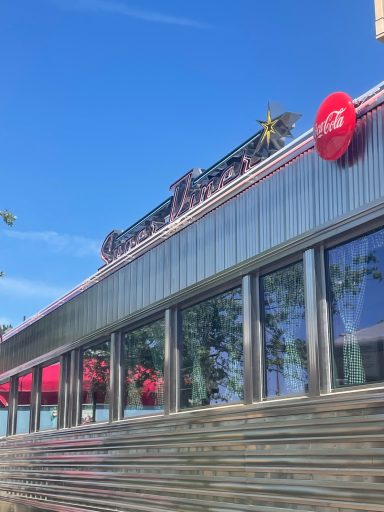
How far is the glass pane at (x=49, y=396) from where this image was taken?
1195 centimetres

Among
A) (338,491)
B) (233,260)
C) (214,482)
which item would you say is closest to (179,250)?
(233,260)

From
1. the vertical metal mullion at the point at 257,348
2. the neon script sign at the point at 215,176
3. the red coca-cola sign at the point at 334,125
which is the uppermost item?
the neon script sign at the point at 215,176

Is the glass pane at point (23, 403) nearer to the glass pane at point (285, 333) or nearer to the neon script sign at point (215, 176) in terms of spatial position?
the neon script sign at point (215, 176)

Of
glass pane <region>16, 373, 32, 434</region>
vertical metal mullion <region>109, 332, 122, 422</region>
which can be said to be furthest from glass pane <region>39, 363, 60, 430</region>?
vertical metal mullion <region>109, 332, 122, 422</region>

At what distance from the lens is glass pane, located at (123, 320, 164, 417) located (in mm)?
8219

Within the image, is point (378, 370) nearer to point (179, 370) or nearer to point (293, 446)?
point (293, 446)

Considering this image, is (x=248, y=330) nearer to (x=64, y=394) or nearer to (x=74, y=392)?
(x=74, y=392)

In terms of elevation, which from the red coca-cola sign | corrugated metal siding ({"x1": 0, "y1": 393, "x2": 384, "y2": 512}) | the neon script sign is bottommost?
corrugated metal siding ({"x1": 0, "y1": 393, "x2": 384, "y2": 512})

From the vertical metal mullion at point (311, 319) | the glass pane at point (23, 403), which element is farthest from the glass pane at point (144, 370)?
the glass pane at point (23, 403)

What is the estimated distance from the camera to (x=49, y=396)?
12.4 m

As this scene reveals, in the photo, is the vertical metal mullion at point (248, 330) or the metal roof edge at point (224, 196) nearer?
the metal roof edge at point (224, 196)

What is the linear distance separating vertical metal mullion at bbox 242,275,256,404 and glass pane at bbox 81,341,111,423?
3.60 metres

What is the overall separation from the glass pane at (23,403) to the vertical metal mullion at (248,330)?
26.3 ft

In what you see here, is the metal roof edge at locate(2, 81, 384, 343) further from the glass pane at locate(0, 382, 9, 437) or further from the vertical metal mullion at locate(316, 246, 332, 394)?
the glass pane at locate(0, 382, 9, 437)
